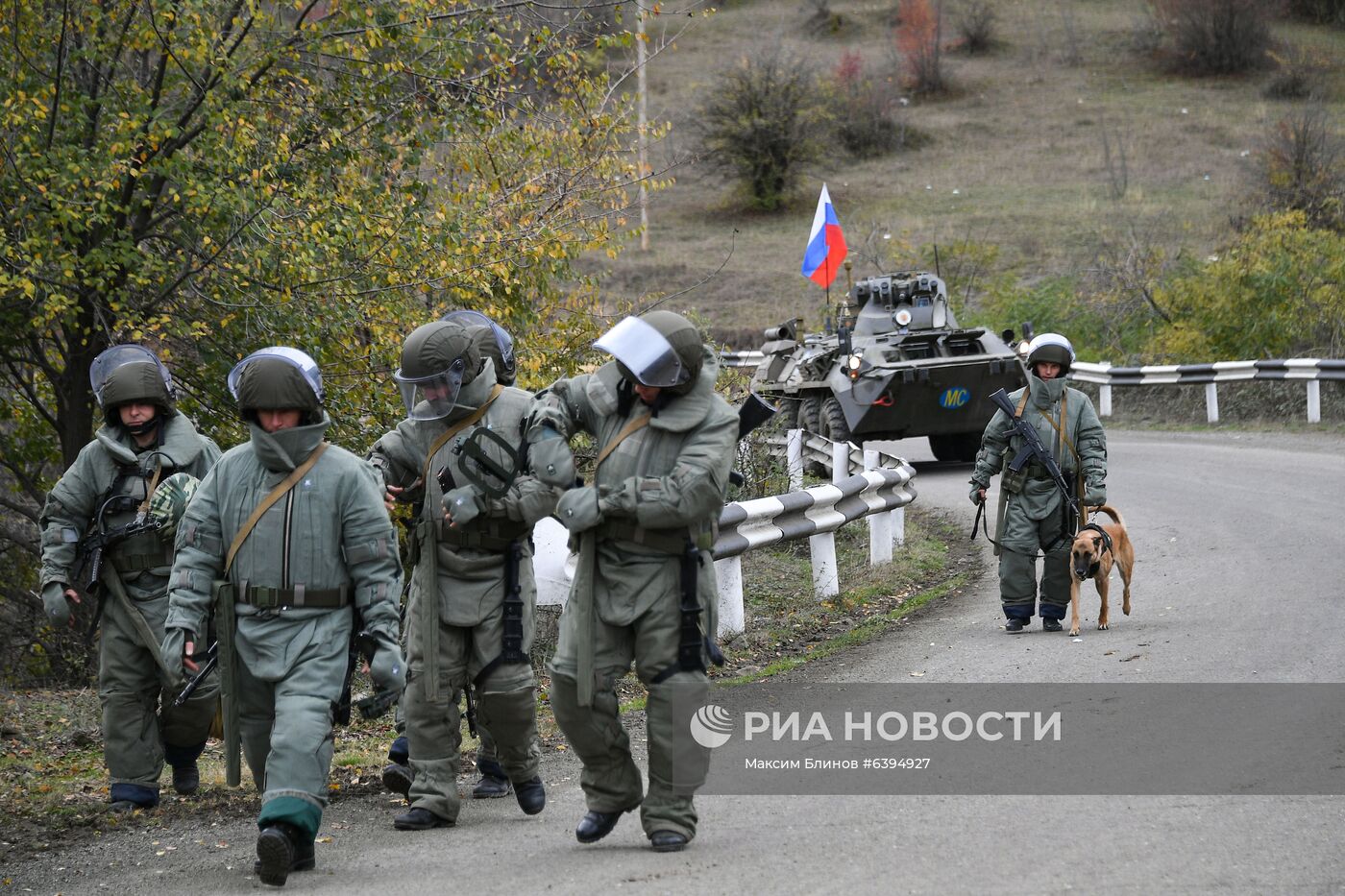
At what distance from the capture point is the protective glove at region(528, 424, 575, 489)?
241 inches

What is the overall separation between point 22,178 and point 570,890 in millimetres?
6286

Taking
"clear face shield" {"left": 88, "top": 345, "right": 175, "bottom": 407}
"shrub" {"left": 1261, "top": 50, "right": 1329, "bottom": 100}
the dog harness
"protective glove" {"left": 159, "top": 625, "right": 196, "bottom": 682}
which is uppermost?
"shrub" {"left": 1261, "top": 50, "right": 1329, "bottom": 100}

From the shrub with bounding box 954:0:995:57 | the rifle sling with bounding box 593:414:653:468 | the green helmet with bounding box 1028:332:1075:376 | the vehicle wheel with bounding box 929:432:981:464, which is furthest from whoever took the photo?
the shrub with bounding box 954:0:995:57

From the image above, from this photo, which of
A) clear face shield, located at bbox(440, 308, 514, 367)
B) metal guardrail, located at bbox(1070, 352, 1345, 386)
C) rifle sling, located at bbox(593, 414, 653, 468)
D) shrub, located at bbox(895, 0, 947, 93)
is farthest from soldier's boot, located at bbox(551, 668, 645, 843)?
shrub, located at bbox(895, 0, 947, 93)

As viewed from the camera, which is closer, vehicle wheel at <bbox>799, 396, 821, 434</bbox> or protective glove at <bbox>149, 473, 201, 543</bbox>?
protective glove at <bbox>149, 473, 201, 543</bbox>

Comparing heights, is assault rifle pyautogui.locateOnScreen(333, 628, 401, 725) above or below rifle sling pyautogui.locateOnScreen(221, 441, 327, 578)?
below

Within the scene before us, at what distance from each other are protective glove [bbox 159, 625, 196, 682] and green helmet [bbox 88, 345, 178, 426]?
1.73 meters

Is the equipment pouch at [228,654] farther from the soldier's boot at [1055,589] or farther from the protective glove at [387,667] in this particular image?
the soldier's boot at [1055,589]

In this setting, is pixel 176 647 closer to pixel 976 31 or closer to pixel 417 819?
pixel 417 819

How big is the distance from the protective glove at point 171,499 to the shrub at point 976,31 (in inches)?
2252

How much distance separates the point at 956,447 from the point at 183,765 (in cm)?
1476

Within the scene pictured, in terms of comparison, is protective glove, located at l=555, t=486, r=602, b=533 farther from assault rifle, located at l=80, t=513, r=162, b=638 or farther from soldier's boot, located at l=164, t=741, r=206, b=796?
soldier's boot, located at l=164, t=741, r=206, b=796

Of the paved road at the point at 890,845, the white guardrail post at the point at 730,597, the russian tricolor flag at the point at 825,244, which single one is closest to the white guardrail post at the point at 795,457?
the russian tricolor flag at the point at 825,244

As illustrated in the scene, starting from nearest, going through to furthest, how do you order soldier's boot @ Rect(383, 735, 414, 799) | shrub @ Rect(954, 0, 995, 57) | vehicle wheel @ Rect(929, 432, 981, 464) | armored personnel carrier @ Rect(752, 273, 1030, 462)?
soldier's boot @ Rect(383, 735, 414, 799), armored personnel carrier @ Rect(752, 273, 1030, 462), vehicle wheel @ Rect(929, 432, 981, 464), shrub @ Rect(954, 0, 995, 57)
